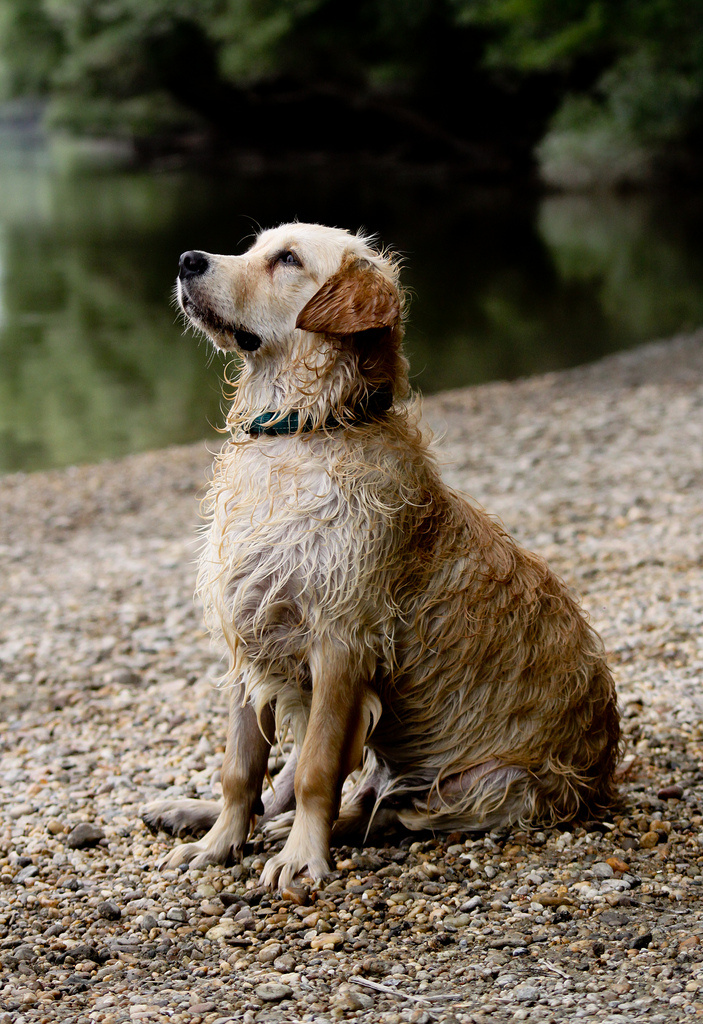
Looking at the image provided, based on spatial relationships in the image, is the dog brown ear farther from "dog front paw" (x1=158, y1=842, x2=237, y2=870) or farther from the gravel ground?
"dog front paw" (x1=158, y1=842, x2=237, y2=870)

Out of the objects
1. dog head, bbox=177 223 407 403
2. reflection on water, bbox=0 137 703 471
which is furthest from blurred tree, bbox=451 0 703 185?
dog head, bbox=177 223 407 403

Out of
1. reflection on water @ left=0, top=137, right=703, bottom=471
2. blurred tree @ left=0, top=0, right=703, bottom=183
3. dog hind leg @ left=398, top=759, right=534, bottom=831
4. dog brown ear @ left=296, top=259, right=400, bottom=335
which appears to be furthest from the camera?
blurred tree @ left=0, top=0, right=703, bottom=183

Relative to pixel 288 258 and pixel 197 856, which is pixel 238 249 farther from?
pixel 197 856

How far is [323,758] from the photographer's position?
12.5 ft

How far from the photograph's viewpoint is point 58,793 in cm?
484

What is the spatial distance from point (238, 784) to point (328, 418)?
54.1 inches

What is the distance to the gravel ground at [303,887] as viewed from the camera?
3.21m

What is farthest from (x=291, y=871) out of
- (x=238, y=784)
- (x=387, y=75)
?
(x=387, y=75)

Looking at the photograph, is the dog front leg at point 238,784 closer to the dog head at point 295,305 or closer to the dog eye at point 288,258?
→ the dog head at point 295,305

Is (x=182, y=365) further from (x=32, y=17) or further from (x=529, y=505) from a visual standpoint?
(x=32, y=17)

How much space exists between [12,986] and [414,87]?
43.8m

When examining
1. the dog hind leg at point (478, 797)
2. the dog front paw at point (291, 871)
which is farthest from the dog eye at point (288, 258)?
the dog front paw at point (291, 871)

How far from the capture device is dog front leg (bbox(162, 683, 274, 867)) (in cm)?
409

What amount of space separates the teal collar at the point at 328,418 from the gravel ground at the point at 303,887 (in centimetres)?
45
